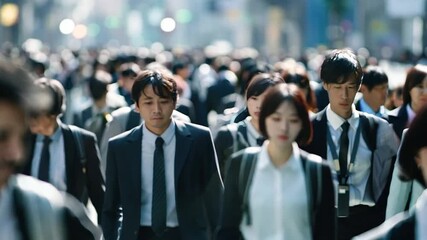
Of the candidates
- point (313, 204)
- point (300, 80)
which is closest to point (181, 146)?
point (313, 204)

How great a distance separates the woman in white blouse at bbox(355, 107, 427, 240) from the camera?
4.32 metres

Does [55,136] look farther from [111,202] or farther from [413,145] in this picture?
[413,145]

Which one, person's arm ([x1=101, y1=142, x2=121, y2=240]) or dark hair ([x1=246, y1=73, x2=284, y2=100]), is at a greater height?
dark hair ([x1=246, y1=73, x2=284, y2=100])

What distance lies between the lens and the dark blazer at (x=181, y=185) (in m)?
7.20

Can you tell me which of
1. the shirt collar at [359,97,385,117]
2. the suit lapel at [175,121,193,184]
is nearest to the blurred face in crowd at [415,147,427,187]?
the suit lapel at [175,121,193,184]

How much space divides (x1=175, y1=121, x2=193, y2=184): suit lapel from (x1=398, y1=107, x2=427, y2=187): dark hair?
2.75 m

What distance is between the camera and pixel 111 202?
7406 millimetres

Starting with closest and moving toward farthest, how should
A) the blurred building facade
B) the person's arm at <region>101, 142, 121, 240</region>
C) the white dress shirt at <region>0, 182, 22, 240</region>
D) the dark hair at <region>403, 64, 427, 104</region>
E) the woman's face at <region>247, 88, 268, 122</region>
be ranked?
the white dress shirt at <region>0, 182, 22, 240</region> → the person's arm at <region>101, 142, 121, 240</region> → the woman's face at <region>247, 88, 268, 122</region> → the dark hair at <region>403, 64, 427, 104</region> → the blurred building facade

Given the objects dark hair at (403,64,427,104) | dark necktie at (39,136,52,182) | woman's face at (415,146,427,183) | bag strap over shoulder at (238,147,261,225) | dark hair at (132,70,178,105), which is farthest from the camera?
dark hair at (403,64,427,104)

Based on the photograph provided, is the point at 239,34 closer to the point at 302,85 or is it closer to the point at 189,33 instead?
the point at 189,33

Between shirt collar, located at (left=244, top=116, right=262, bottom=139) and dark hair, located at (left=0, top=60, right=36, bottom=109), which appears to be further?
shirt collar, located at (left=244, top=116, right=262, bottom=139)

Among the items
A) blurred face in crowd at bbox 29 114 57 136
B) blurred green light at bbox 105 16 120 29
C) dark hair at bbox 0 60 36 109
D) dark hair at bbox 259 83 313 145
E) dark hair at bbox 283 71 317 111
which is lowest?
blurred green light at bbox 105 16 120 29

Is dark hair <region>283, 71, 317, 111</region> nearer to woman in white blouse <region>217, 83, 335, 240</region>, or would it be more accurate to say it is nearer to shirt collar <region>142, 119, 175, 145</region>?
shirt collar <region>142, 119, 175, 145</region>

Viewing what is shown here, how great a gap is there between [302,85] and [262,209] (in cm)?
525
